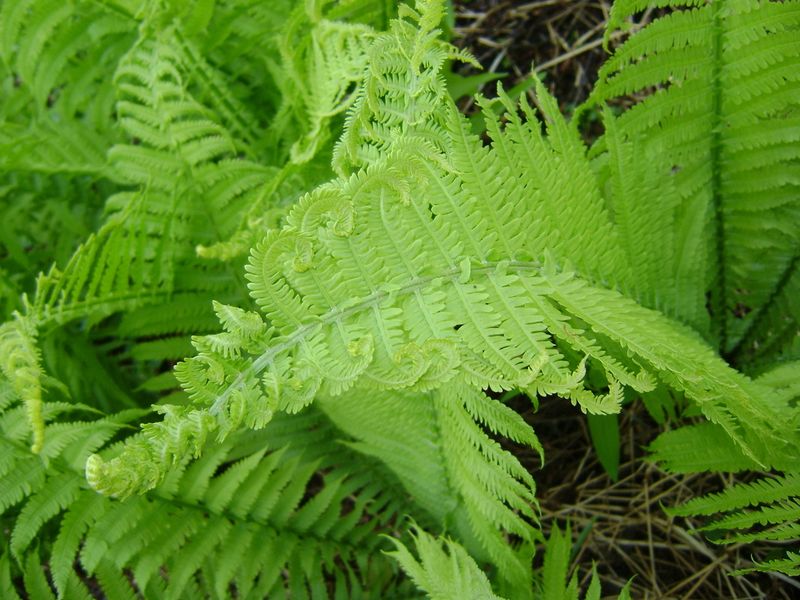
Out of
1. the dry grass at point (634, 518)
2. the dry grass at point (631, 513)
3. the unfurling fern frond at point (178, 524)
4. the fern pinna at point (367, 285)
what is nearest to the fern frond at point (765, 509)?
the fern pinna at point (367, 285)

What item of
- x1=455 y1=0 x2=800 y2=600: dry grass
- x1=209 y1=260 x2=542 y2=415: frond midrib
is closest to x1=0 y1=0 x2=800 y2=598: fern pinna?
x1=209 y1=260 x2=542 y2=415: frond midrib

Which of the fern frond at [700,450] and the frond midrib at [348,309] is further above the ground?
the frond midrib at [348,309]

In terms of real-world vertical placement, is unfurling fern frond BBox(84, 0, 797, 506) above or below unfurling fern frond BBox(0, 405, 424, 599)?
above

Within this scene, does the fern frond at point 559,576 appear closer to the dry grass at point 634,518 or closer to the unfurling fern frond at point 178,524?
the dry grass at point 634,518

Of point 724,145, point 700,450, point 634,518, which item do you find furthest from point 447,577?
point 724,145

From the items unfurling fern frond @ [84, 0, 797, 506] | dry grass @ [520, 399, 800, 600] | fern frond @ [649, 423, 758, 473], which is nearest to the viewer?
unfurling fern frond @ [84, 0, 797, 506]

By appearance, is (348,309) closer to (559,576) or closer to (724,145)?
(559,576)

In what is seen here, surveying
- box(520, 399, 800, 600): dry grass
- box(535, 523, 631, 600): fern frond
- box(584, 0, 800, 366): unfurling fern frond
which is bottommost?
box(520, 399, 800, 600): dry grass

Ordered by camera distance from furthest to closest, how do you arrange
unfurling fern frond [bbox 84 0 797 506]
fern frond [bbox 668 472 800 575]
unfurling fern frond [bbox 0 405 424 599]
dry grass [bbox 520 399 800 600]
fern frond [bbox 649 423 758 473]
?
dry grass [bbox 520 399 800 600] → unfurling fern frond [bbox 0 405 424 599] → fern frond [bbox 649 423 758 473] → fern frond [bbox 668 472 800 575] → unfurling fern frond [bbox 84 0 797 506]

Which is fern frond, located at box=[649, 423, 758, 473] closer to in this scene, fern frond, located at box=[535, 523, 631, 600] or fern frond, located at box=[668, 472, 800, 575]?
fern frond, located at box=[668, 472, 800, 575]
